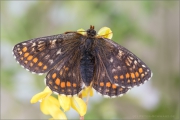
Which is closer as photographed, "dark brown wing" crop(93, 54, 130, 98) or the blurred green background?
"dark brown wing" crop(93, 54, 130, 98)

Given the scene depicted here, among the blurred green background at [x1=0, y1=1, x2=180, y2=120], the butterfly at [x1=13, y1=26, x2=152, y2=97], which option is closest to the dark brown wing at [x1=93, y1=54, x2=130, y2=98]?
the butterfly at [x1=13, y1=26, x2=152, y2=97]

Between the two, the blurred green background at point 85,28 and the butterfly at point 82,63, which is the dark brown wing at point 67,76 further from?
the blurred green background at point 85,28

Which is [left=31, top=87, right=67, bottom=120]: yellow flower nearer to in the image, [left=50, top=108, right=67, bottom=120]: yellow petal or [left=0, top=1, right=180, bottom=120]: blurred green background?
[left=50, top=108, right=67, bottom=120]: yellow petal

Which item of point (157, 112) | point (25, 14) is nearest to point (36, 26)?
point (25, 14)

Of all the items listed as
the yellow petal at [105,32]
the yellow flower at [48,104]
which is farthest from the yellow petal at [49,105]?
the yellow petal at [105,32]

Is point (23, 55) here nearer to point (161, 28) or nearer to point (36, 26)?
point (36, 26)

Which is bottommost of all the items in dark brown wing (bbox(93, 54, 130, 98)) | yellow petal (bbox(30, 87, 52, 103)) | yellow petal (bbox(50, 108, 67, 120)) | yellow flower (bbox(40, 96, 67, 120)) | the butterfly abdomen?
yellow petal (bbox(50, 108, 67, 120))

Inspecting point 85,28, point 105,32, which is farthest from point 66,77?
point 85,28

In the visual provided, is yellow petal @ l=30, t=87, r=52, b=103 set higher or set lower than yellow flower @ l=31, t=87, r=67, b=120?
higher
